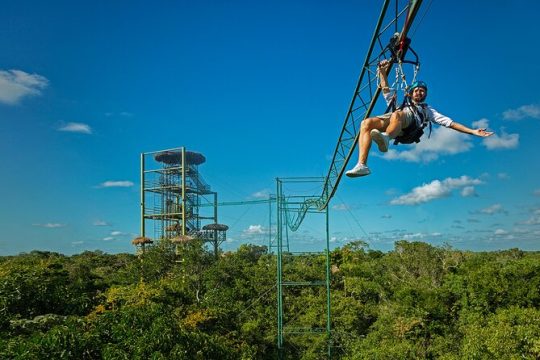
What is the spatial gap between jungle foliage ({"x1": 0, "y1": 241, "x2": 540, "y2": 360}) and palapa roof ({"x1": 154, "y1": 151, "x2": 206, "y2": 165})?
648cm

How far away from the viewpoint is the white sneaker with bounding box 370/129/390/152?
3.85m

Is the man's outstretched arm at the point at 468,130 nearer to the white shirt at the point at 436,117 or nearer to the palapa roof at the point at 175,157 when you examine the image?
the white shirt at the point at 436,117

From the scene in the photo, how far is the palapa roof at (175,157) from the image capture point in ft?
89.5

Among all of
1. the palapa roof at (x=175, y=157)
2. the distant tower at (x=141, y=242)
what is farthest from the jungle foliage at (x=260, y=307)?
the palapa roof at (x=175, y=157)

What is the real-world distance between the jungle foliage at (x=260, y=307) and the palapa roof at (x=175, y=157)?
648cm

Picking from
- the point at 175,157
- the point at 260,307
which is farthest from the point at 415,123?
the point at 175,157

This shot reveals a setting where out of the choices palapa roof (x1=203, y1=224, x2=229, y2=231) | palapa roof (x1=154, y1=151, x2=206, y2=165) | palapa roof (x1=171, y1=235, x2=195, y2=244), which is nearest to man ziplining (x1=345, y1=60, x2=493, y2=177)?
palapa roof (x1=171, y1=235, x2=195, y2=244)

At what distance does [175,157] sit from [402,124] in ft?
80.2

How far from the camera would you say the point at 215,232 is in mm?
27953

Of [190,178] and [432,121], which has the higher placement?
[190,178]

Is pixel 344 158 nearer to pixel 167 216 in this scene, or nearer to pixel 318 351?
pixel 318 351

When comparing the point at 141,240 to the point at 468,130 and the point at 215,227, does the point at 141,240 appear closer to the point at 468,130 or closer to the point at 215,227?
the point at 215,227

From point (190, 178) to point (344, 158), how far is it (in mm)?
19157

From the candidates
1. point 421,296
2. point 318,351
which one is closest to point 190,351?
point 318,351
